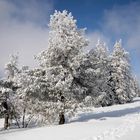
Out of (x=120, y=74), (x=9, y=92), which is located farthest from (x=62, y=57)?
(x=120, y=74)

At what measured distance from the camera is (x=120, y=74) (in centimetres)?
5769

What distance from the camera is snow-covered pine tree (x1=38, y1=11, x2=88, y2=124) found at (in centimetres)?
2473

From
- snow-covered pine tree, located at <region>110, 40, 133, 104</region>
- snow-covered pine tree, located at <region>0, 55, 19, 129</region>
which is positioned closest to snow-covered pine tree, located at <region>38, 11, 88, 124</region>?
snow-covered pine tree, located at <region>0, 55, 19, 129</region>

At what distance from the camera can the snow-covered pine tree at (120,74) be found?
187 feet

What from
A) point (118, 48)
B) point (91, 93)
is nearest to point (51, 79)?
point (91, 93)

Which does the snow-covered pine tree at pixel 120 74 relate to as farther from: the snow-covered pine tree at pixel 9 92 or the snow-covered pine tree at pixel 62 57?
the snow-covered pine tree at pixel 62 57

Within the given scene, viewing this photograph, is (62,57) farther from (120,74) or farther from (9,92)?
(120,74)

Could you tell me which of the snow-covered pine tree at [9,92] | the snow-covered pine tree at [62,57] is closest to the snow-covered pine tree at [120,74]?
the snow-covered pine tree at [9,92]

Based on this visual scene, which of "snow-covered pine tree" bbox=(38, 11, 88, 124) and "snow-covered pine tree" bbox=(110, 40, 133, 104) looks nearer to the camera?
"snow-covered pine tree" bbox=(38, 11, 88, 124)

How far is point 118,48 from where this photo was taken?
59.1 meters

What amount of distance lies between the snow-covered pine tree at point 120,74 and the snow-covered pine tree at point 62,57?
106 ft

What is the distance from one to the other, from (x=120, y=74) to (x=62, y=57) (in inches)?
1329

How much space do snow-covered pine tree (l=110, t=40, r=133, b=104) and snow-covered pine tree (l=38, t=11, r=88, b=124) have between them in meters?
32.3

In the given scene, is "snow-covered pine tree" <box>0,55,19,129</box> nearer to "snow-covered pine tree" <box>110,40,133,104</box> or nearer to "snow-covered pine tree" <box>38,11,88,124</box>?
"snow-covered pine tree" <box>38,11,88,124</box>
